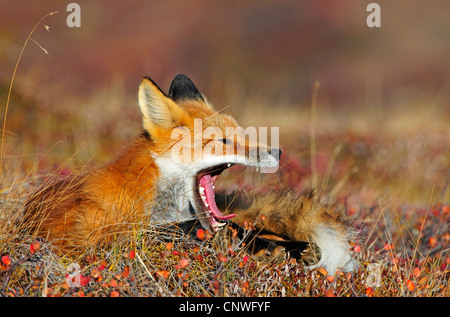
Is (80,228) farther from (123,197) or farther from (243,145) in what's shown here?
(243,145)

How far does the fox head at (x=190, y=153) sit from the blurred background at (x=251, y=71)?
262cm

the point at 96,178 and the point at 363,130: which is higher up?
the point at 96,178

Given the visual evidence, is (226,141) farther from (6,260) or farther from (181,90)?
(6,260)

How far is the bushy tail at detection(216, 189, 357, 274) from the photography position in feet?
12.6

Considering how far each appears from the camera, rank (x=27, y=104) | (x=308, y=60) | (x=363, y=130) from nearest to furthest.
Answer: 1. (x=27, y=104)
2. (x=363, y=130)
3. (x=308, y=60)

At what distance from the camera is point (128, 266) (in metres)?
3.39

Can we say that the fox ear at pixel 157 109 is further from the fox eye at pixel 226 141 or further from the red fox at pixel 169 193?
the fox eye at pixel 226 141

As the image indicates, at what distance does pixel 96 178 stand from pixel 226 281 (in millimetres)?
1286

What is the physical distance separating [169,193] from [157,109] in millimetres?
641

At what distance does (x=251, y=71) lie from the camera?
17.7 meters

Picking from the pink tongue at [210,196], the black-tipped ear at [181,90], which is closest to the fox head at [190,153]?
the pink tongue at [210,196]

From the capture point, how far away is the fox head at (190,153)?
379 cm
